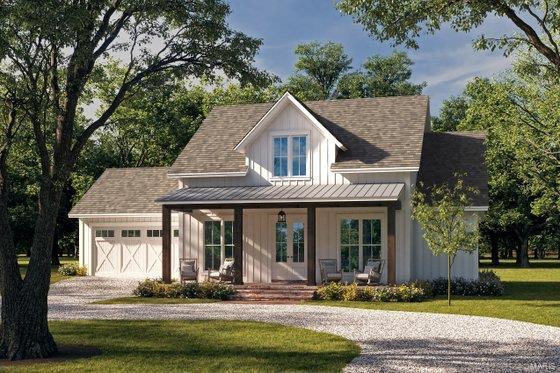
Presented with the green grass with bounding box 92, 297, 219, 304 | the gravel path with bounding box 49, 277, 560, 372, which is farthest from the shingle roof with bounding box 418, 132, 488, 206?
the green grass with bounding box 92, 297, 219, 304

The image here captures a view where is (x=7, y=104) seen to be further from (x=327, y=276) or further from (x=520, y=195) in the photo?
(x=520, y=195)

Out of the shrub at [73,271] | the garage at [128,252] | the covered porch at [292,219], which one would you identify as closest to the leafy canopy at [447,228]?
the covered porch at [292,219]

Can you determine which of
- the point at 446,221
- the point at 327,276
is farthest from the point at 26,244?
the point at 446,221

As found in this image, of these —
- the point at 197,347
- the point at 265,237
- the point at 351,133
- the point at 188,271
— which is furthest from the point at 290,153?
the point at 197,347

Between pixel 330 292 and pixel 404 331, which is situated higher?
pixel 330 292

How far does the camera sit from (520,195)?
5109 centimetres

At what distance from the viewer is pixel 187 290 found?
80.2 feet

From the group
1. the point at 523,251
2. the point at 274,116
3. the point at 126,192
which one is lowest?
the point at 523,251

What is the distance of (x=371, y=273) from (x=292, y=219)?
425cm

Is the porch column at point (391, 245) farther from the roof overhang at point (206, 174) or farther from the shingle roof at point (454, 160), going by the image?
the roof overhang at point (206, 174)

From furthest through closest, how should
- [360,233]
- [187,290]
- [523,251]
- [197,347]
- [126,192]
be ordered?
1. [523,251]
2. [126,192]
3. [360,233]
4. [187,290]
5. [197,347]

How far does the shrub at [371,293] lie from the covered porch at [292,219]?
105 cm

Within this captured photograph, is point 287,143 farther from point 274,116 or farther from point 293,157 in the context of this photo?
point 274,116

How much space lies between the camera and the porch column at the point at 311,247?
81.1 ft
